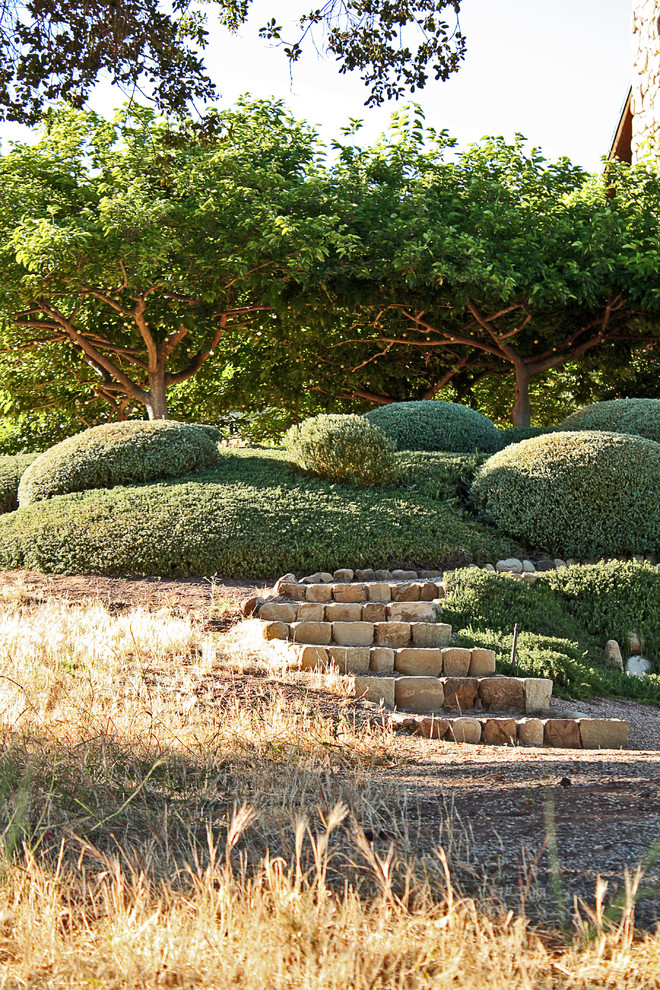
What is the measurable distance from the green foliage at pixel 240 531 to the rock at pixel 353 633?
5.15 ft

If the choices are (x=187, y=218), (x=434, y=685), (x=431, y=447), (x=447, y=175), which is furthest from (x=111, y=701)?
(x=447, y=175)

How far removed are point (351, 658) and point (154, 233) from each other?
8.41 meters

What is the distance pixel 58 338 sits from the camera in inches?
589

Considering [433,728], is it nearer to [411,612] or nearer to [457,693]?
[457,693]

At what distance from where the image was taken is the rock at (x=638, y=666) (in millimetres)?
7160

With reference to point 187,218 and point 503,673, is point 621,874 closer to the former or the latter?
point 503,673

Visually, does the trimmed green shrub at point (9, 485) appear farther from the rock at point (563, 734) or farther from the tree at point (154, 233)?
the rock at point (563, 734)

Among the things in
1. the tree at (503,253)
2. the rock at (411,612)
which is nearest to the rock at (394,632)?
the rock at (411,612)

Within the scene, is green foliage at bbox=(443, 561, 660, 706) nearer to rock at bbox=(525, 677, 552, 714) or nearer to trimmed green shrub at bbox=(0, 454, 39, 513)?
rock at bbox=(525, 677, 552, 714)

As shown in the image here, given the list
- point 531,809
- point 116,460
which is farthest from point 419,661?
point 116,460

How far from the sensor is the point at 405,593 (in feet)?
24.3

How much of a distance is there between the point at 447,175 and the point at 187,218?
4.96 metres

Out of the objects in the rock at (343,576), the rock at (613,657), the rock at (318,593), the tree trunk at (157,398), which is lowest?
the rock at (613,657)

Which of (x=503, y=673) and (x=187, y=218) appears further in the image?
(x=187, y=218)
